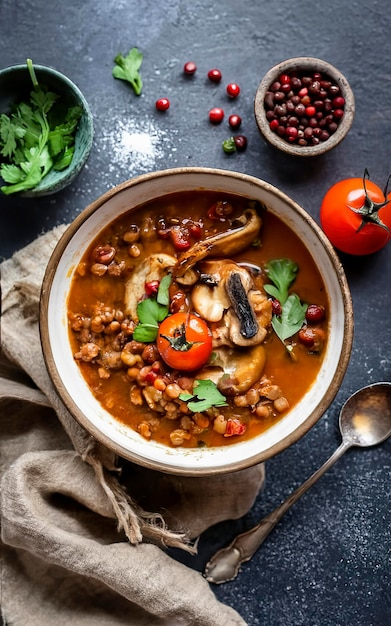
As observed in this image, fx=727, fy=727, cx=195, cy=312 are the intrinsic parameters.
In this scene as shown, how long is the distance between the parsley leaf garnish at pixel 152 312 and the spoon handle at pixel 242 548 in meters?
1.14


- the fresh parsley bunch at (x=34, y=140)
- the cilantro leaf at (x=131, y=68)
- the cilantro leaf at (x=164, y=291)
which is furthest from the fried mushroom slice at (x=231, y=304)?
the cilantro leaf at (x=131, y=68)

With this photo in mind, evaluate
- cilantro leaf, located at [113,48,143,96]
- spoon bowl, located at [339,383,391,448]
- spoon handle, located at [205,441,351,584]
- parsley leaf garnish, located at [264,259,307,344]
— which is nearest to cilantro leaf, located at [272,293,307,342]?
parsley leaf garnish, located at [264,259,307,344]

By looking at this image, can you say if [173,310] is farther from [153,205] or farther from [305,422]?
[305,422]

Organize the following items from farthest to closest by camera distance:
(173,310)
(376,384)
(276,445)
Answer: (376,384) < (173,310) < (276,445)

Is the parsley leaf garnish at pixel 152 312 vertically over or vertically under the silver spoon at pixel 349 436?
over

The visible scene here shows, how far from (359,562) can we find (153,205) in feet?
7.07

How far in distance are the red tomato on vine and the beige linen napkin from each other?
1252mm

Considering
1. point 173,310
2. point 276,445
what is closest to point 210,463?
point 276,445

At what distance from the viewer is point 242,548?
380cm

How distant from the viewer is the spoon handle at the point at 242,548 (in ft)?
12.3

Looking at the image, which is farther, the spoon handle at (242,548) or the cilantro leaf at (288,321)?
the spoon handle at (242,548)

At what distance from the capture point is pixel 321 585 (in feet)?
12.6

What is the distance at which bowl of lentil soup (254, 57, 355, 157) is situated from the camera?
3695 mm

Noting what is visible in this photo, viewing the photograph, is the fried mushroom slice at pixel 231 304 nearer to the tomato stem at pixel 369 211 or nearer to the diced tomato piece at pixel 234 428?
the diced tomato piece at pixel 234 428
